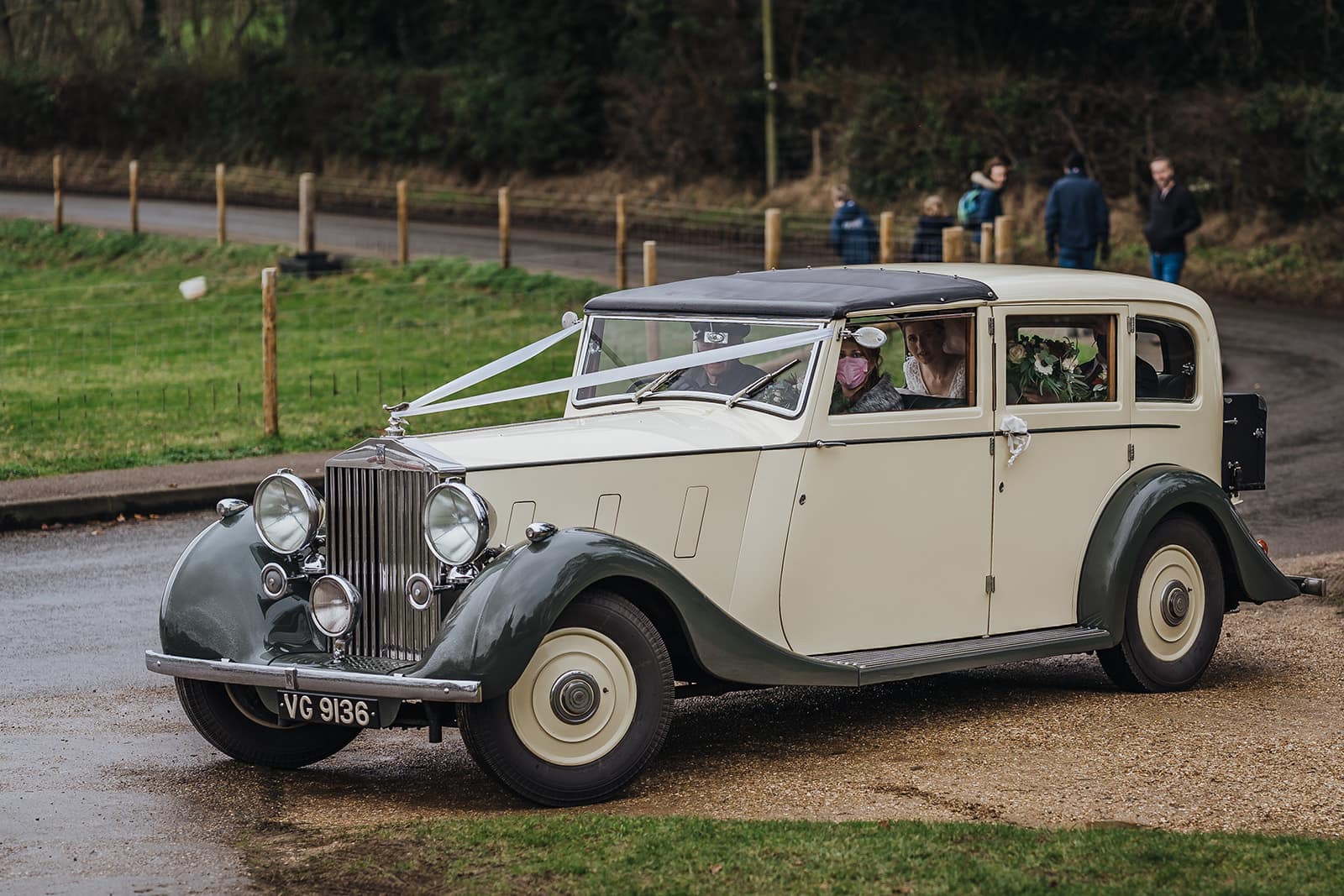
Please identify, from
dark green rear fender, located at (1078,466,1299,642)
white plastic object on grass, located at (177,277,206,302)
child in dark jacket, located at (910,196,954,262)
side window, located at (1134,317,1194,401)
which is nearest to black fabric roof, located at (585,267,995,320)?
side window, located at (1134,317,1194,401)

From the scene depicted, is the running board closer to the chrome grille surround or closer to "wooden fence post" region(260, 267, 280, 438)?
the chrome grille surround

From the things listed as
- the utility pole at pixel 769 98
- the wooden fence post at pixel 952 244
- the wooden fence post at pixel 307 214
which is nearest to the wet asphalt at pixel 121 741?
the wooden fence post at pixel 952 244

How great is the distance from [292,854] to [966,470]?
323cm

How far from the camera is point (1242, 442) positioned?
8883 millimetres

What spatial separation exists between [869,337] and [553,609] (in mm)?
1831

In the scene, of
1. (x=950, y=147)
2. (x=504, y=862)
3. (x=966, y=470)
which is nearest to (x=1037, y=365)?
(x=966, y=470)

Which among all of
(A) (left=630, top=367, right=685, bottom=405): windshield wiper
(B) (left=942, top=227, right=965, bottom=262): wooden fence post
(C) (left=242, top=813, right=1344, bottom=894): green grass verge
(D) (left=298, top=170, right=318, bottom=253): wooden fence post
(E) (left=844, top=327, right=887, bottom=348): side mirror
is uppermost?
(D) (left=298, top=170, right=318, bottom=253): wooden fence post

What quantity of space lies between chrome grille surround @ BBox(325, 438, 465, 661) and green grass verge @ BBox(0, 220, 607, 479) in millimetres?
7586

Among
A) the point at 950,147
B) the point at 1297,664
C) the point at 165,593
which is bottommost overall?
the point at 1297,664

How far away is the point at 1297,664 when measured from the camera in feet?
29.0

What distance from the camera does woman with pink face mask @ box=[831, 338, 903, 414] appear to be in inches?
293

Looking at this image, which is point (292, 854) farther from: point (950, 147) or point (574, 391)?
point (950, 147)

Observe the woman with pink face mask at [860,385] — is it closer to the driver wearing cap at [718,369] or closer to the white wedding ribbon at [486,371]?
the driver wearing cap at [718,369]

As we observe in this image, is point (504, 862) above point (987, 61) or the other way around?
the other way around
